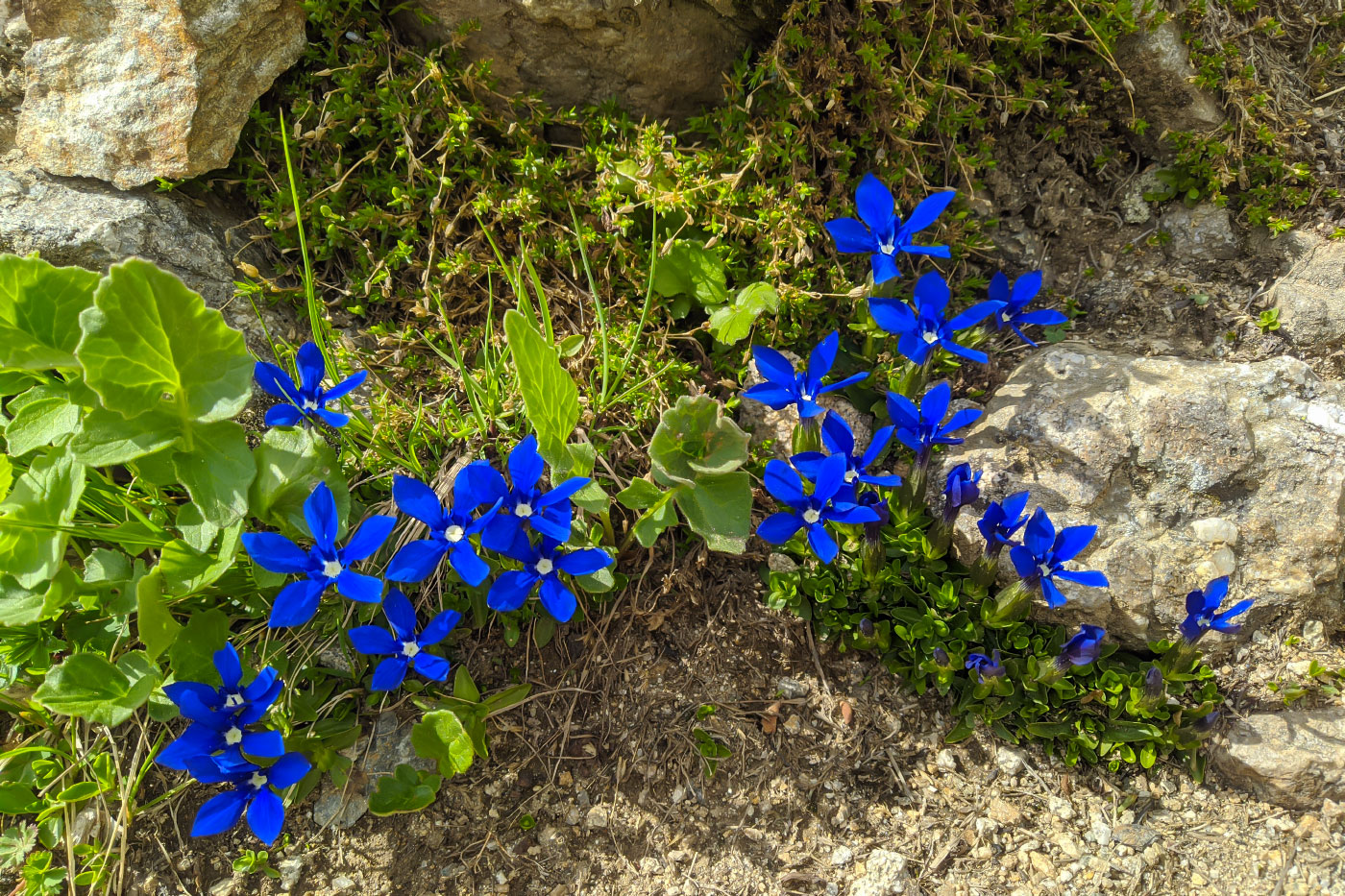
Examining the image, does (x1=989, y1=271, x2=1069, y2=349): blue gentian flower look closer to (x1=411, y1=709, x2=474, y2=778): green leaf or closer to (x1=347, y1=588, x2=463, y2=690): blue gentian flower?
(x1=347, y1=588, x2=463, y2=690): blue gentian flower

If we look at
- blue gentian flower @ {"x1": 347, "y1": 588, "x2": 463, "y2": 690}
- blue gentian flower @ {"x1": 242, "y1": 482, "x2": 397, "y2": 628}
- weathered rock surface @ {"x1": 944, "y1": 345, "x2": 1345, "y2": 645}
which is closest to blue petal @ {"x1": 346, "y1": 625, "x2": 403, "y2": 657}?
blue gentian flower @ {"x1": 347, "y1": 588, "x2": 463, "y2": 690}

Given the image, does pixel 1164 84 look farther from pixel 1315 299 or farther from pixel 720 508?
pixel 720 508

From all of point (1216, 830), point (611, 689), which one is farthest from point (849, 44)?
point (1216, 830)

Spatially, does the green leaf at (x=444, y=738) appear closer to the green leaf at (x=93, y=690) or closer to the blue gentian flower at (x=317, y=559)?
the blue gentian flower at (x=317, y=559)

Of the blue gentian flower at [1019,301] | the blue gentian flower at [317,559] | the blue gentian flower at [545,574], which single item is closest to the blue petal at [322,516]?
the blue gentian flower at [317,559]

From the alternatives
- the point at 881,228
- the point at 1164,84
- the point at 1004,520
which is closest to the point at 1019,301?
the point at 881,228
